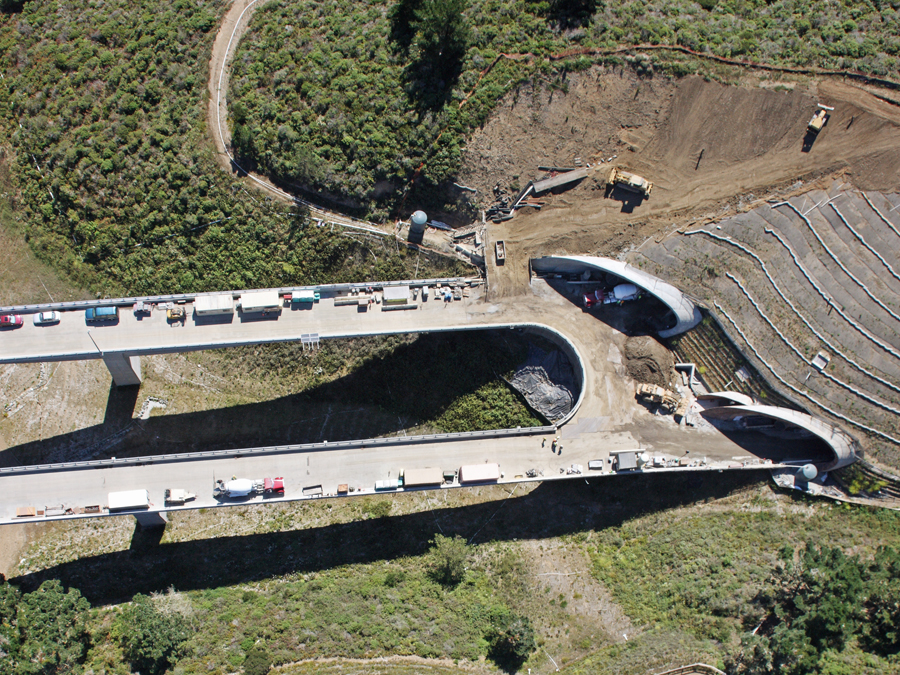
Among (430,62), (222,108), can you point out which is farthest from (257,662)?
(430,62)

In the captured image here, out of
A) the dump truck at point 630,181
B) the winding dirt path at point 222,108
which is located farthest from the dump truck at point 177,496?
the dump truck at point 630,181

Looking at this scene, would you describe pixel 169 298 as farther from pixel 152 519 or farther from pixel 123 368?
pixel 152 519

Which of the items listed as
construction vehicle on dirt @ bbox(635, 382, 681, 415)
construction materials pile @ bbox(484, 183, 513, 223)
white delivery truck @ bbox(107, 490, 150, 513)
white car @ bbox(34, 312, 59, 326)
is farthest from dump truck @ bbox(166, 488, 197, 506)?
construction vehicle on dirt @ bbox(635, 382, 681, 415)

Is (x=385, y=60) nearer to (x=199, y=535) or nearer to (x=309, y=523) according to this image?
(x=309, y=523)

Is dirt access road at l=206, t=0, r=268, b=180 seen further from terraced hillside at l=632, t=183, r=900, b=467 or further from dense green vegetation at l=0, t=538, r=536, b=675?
terraced hillside at l=632, t=183, r=900, b=467

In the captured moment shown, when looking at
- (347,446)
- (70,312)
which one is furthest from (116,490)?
(347,446)

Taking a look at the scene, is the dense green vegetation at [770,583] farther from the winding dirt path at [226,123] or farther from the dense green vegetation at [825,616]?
the winding dirt path at [226,123]
